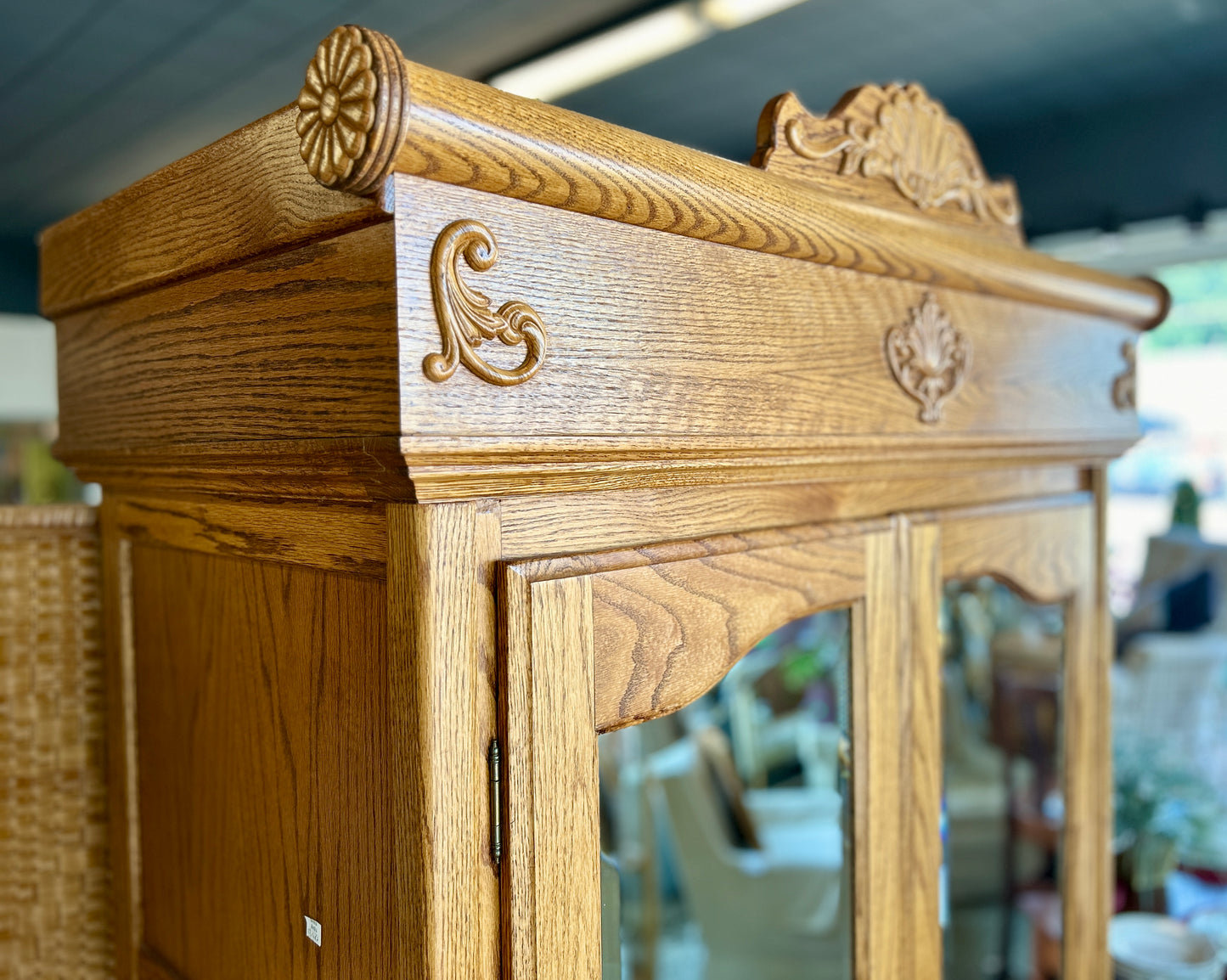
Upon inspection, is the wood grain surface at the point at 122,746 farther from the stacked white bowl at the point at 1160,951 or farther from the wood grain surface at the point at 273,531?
the stacked white bowl at the point at 1160,951

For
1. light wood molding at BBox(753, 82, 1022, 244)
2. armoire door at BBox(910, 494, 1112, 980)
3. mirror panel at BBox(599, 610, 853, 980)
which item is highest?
light wood molding at BBox(753, 82, 1022, 244)

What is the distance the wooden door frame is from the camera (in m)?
0.42

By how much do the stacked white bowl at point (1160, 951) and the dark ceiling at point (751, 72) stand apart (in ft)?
7.78

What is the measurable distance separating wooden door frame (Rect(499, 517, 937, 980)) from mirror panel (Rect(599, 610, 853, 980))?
0.02m

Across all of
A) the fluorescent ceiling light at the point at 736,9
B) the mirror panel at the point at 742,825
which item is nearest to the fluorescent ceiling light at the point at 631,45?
the fluorescent ceiling light at the point at 736,9

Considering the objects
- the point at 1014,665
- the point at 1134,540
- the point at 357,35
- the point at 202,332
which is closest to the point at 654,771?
the point at 1014,665

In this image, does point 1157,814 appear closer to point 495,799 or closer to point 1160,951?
point 1160,951

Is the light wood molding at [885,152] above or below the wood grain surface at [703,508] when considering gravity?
above

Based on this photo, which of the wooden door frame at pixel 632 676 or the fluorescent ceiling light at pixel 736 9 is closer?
the wooden door frame at pixel 632 676

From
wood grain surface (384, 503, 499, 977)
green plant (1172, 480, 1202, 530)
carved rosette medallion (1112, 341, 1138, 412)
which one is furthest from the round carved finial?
green plant (1172, 480, 1202, 530)

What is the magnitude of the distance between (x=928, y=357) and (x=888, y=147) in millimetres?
150

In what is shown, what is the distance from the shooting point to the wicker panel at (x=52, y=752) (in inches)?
26.5

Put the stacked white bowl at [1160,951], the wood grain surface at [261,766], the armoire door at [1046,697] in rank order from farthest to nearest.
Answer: the stacked white bowl at [1160,951]
the armoire door at [1046,697]
the wood grain surface at [261,766]

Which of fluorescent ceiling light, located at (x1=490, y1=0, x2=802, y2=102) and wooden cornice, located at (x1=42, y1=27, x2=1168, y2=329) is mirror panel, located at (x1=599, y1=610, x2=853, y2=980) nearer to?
wooden cornice, located at (x1=42, y1=27, x2=1168, y2=329)
